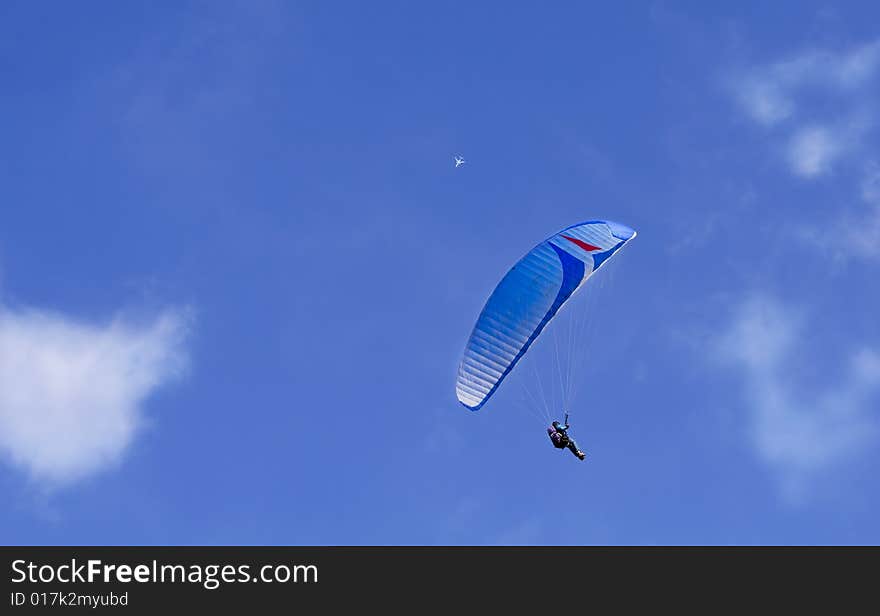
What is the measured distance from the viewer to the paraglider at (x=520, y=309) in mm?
55781

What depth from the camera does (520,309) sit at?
56125mm

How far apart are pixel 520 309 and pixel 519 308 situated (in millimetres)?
54

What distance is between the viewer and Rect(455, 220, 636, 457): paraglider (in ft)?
183

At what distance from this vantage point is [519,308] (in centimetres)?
5612

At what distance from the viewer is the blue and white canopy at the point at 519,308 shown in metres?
55.8

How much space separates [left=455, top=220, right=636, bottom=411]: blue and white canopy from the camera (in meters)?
55.8
